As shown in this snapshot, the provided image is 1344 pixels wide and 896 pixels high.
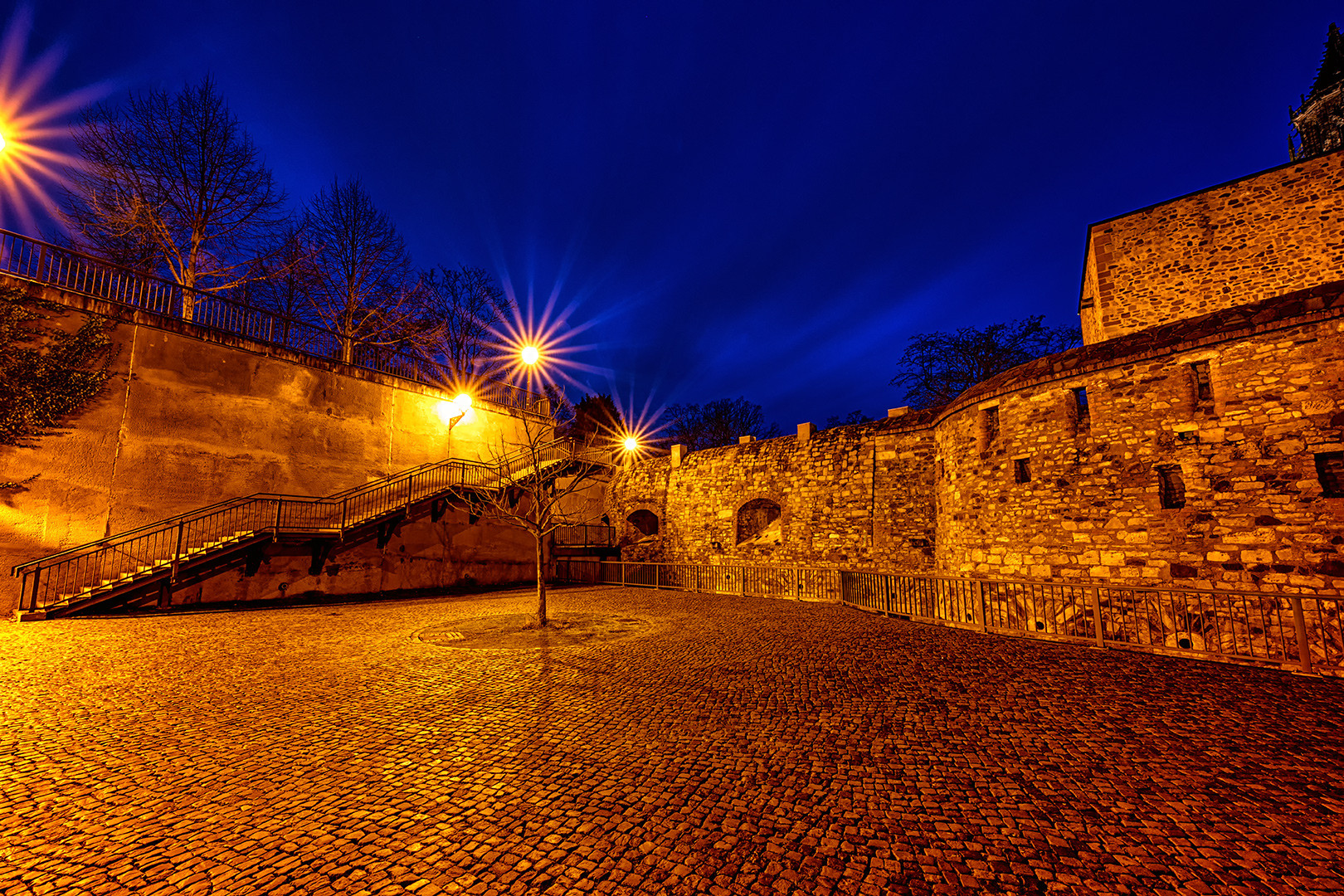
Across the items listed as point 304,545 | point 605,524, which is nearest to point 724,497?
point 605,524

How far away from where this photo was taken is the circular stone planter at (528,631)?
26.1 ft

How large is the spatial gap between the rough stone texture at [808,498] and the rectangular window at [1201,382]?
684 centimetres

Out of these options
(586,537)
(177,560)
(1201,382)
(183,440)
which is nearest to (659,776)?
(1201,382)

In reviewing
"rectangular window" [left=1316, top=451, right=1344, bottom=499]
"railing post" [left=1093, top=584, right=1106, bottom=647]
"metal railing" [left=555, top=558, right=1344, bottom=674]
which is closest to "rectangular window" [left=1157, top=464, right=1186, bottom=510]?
"rectangular window" [left=1316, top=451, right=1344, bottom=499]

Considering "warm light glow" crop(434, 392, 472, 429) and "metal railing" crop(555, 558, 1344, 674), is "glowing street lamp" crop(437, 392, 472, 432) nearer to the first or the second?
"warm light glow" crop(434, 392, 472, 429)

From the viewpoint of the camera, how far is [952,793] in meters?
3.39

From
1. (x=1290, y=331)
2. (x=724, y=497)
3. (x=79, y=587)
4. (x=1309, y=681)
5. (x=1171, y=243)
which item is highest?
(x=1171, y=243)

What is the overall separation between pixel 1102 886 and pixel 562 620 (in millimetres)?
8799

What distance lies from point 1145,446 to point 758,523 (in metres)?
12.7

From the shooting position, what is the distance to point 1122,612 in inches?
324

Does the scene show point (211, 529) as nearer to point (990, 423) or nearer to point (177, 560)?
point (177, 560)

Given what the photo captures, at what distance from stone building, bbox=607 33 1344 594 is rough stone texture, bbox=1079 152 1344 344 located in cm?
4

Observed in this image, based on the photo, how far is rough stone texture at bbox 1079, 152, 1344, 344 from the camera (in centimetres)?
1255

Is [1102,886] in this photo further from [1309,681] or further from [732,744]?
[1309,681]
